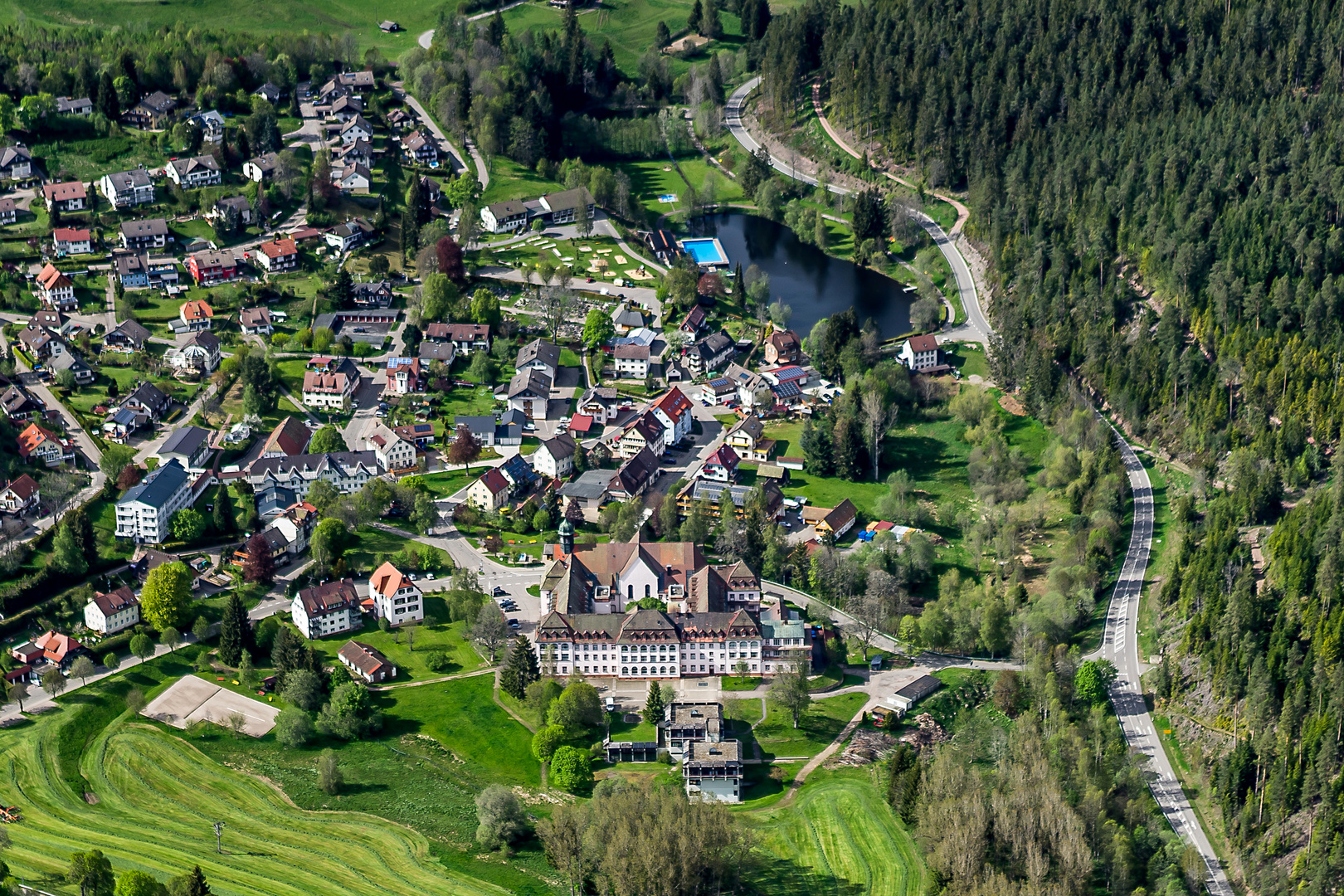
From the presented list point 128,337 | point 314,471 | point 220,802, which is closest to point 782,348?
point 314,471

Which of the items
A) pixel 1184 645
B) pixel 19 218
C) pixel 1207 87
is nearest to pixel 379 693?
pixel 1184 645

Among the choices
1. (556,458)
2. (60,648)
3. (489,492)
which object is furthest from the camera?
(556,458)

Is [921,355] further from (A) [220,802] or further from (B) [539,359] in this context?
(A) [220,802]

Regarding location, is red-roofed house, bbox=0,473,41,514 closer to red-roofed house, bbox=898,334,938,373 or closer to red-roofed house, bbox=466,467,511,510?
red-roofed house, bbox=466,467,511,510

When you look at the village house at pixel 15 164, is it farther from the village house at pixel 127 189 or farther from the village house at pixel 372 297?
the village house at pixel 372 297

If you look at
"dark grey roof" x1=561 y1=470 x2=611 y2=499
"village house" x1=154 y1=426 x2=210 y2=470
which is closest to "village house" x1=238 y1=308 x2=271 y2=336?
"village house" x1=154 y1=426 x2=210 y2=470

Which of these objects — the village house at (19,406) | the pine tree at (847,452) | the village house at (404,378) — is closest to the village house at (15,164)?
the village house at (19,406)
